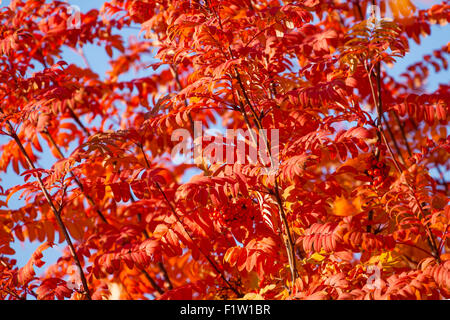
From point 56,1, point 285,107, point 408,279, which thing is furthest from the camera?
point 56,1

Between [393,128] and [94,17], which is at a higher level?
[94,17]

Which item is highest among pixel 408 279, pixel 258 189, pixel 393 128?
pixel 393 128

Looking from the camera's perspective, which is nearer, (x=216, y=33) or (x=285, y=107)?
(x=216, y=33)

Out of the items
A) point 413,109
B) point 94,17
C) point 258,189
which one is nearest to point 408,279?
point 258,189

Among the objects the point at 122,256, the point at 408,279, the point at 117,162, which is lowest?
the point at 408,279

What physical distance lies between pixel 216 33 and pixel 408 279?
183 centimetres

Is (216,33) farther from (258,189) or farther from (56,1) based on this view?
(56,1)

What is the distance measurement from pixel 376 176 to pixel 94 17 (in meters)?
3.71

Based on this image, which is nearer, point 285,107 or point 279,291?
point 279,291

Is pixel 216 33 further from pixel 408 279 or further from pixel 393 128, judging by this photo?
pixel 393 128

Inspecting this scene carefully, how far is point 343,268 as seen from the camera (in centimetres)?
323
